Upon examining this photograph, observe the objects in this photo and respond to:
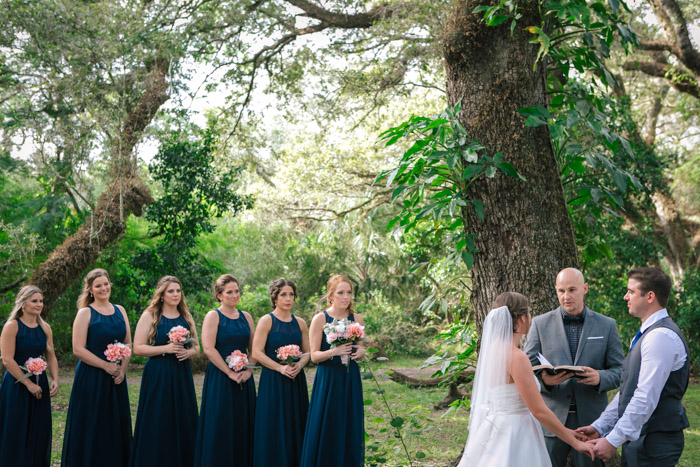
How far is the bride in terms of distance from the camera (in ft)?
11.4

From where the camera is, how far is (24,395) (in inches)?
210

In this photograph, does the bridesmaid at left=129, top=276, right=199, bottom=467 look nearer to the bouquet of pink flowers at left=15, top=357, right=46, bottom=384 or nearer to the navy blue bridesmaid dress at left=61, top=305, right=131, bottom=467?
the navy blue bridesmaid dress at left=61, top=305, right=131, bottom=467

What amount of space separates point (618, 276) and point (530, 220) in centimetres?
850

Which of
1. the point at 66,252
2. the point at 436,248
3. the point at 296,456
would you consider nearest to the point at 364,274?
the point at 436,248

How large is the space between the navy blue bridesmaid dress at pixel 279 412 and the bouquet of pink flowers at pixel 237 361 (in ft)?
0.65

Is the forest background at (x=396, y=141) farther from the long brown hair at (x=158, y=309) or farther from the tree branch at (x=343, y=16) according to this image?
the long brown hair at (x=158, y=309)

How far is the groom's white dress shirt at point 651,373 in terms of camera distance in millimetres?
3307

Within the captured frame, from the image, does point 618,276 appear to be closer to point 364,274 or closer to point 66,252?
point 364,274

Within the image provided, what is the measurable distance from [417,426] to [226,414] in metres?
1.58

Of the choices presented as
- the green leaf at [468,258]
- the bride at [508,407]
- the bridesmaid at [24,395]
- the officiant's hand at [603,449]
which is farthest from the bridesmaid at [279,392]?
the officiant's hand at [603,449]

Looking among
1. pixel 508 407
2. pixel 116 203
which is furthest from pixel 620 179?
pixel 116 203

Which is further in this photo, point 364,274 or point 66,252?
point 364,274

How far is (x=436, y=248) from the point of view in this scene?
42.4 feet

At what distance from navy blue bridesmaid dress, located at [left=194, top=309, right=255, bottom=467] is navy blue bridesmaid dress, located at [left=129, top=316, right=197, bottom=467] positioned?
221mm
